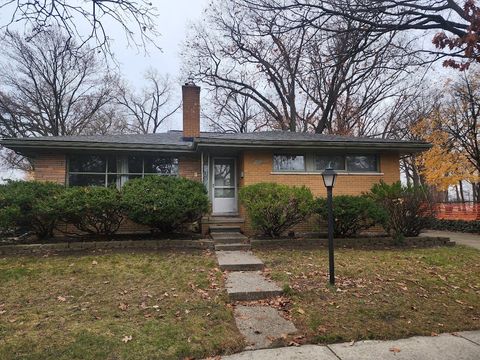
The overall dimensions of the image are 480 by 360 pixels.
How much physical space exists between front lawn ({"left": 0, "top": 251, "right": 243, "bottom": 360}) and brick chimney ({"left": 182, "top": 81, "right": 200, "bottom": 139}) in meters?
6.27

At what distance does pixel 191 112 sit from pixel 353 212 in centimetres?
710

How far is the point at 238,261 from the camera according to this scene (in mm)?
7160

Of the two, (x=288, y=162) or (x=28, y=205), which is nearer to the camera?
(x=28, y=205)

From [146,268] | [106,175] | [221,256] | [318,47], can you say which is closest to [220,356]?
[146,268]

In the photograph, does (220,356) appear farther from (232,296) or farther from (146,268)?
(146,268)

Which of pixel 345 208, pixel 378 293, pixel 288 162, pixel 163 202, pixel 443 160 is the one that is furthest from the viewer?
pixel 443 160

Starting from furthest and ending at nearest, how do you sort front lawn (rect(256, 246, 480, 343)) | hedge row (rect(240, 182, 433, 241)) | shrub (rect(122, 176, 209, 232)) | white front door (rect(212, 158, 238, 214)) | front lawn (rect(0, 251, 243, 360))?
white front door (rect(212, 158, 238, 214)) < hedge row (rect(240, 182, 433, 241)) < shrub (rect(122, 176, 209, 232)) < front lawn (rect(256, 246, 480, 343)) < front lawn (rect(0, 251, 243, 360))

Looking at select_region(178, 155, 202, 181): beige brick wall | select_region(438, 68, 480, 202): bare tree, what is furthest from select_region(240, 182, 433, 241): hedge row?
select_region(438, 68, 480, 202): bare tree

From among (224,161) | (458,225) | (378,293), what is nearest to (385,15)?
(378,293)

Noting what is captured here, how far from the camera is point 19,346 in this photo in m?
3.61

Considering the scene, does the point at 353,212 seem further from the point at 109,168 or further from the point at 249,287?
the point at 109,168

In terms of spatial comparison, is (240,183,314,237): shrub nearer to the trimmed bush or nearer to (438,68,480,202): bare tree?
the trimmed bush

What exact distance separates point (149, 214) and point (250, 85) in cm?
1918

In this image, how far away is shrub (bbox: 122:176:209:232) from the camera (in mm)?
8553
